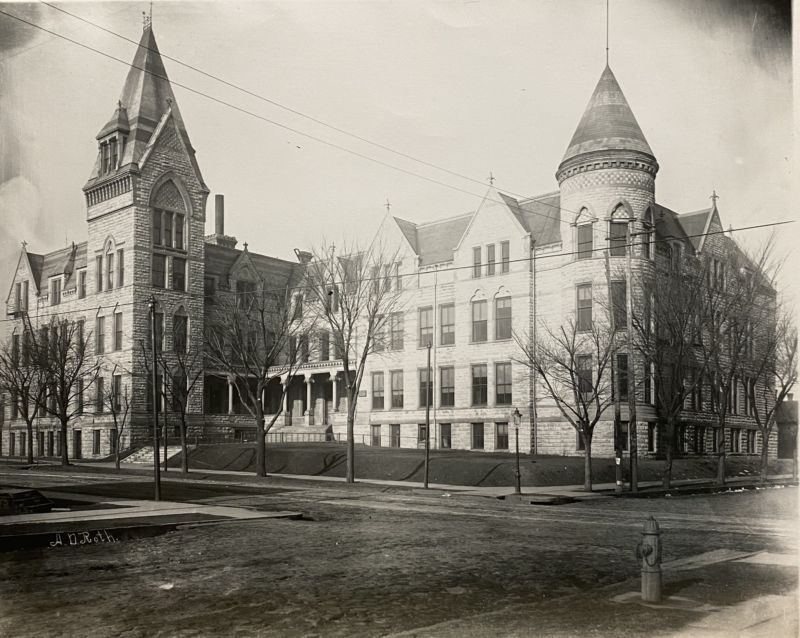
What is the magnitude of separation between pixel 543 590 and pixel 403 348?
3996cm

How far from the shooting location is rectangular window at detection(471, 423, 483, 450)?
45.8m

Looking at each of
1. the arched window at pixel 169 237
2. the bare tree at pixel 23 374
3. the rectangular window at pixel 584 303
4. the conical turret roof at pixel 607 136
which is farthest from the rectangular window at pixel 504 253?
Answer: the bare tree at pixel 23 374

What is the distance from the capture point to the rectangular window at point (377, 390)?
5128cm

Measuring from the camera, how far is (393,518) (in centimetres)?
1850

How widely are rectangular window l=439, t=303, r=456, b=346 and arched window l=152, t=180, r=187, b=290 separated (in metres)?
16.0

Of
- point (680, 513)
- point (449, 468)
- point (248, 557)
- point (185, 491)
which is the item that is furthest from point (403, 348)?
point (248, 557)

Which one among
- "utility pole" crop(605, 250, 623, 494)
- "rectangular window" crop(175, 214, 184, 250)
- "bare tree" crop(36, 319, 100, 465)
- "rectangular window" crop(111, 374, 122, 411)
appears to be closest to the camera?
"utility pole" crop(605, 250, 623, 494)

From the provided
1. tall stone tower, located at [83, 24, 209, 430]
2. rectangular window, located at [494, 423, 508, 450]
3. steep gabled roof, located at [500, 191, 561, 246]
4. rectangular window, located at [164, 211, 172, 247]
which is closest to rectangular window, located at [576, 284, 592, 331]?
steep gabled roof, located at [500, 191, 561, 246]

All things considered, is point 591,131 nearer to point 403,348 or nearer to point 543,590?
point 403,348

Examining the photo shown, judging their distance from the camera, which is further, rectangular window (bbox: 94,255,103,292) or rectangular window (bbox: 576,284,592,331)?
rectangular window (bbox: 94,255,103,292)

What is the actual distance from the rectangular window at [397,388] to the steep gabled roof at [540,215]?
41.1 ft

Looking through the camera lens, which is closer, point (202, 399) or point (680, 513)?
point (680, 513)

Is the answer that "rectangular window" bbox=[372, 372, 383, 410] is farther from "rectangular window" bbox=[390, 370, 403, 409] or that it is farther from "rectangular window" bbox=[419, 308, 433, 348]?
"rectangular window" bbox=[419, 308, 433, 348]

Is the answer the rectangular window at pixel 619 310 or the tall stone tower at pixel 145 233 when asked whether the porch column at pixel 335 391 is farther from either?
the rectangular window at pixel 619 310
